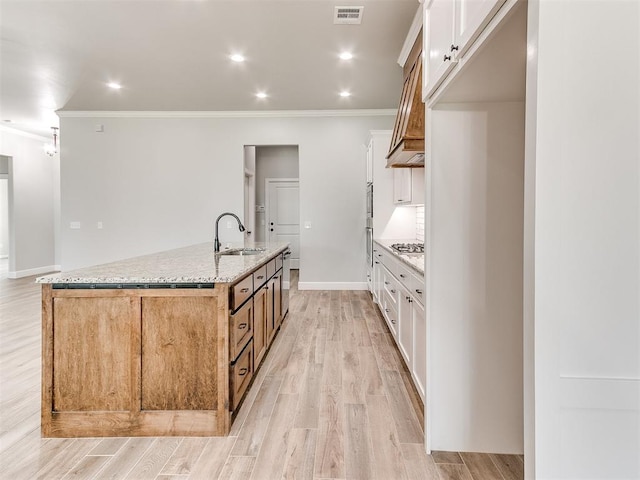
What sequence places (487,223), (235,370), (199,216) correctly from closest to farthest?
(487,223)
(235,370)
(199,216)

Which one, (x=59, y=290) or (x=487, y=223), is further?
(x=59, y=290)

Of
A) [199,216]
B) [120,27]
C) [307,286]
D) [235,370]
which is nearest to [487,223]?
[235,370]

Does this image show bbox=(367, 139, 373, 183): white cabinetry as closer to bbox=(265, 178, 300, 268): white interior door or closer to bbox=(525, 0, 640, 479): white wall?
bbox=(265, 178, 300, 268): white interior door

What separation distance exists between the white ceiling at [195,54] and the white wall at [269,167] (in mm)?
2763

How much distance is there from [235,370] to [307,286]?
4073 millimetres

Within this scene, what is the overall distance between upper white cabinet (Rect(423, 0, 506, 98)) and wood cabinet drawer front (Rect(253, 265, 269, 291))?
1.60m

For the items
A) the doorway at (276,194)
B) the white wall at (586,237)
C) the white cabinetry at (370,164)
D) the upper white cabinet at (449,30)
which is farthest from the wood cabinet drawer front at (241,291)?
the doorway at (276,194)

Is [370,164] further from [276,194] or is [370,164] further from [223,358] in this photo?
[223,358]

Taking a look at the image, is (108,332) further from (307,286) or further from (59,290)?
(307,286)

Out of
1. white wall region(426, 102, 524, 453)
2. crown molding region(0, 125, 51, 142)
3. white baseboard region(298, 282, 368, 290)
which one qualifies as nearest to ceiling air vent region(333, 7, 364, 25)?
white wall region(426, 102, 524, 453)

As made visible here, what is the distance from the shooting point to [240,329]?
7.22 ft

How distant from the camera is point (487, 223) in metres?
1.81

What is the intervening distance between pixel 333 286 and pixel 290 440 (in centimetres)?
418

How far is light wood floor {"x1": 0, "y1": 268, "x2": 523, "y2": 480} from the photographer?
5.63 ft
